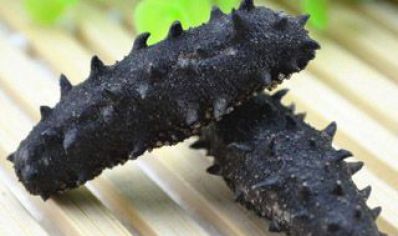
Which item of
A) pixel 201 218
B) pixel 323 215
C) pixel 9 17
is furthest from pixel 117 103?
pixel 9 17

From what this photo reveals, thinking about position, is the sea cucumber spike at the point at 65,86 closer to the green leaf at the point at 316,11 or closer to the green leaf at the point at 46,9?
the green leaf at the point at 46,9

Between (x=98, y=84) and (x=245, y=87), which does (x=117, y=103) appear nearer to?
(x=98, y=84)

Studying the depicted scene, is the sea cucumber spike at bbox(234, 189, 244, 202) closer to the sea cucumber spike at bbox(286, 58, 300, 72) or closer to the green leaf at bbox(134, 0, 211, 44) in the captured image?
the sea cucumber spike at bbox(286, 58, 300, 72)

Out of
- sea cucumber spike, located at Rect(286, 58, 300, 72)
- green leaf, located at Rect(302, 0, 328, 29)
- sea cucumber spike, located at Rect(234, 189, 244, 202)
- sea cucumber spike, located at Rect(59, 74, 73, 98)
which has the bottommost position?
sea cucumber spike, located at Rect(234, 189, 244, 202)

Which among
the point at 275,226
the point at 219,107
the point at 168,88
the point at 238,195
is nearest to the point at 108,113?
the point at 168,88

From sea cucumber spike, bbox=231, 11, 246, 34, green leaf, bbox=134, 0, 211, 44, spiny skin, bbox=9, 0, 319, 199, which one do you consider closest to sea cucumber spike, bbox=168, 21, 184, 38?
spiny skin, bbox=9, 0, 319, 199
